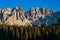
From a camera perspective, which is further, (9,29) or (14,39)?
(9,29)

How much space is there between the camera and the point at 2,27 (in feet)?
363

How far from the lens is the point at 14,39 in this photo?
4016 inches

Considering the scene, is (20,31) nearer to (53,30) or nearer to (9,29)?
(9,29)

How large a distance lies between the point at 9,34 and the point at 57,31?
19313 millimetres

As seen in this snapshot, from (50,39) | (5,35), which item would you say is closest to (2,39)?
(5,35)

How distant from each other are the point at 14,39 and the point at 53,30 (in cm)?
1648

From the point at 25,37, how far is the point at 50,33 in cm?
1037

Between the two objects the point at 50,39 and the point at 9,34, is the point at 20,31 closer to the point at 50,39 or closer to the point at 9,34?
the point at 9,34

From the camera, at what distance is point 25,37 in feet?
337

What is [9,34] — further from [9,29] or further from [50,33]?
[50,33]

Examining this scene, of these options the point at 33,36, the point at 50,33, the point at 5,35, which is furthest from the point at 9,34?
the point at 50,33

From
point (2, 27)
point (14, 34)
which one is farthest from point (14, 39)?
point (2, 27)

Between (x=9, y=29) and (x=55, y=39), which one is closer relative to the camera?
(x=55, y=39)

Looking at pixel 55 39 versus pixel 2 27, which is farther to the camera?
pixel 2 27
